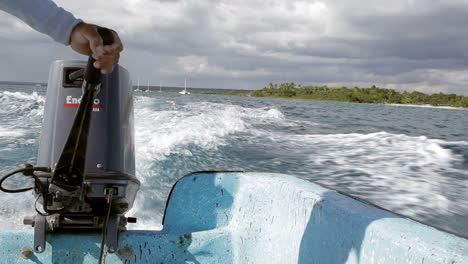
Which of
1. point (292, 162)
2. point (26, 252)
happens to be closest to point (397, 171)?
point (292, 162)

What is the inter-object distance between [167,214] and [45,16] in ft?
3.59

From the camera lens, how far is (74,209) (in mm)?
1373

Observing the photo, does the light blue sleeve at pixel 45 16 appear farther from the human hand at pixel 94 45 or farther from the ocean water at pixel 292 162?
the ocean water at pixel 292 162

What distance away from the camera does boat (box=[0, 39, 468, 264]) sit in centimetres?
116

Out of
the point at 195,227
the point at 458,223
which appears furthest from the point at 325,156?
the point at 195,227

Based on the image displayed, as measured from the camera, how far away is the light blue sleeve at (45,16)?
78cm

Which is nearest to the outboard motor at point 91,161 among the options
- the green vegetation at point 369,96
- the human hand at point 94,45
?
the human hand at point 94,45

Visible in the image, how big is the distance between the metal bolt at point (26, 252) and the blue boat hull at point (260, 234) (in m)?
0.01

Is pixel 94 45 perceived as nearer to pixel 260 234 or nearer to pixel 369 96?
pixel 260 234

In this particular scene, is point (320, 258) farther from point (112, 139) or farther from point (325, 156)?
point (325, 156)

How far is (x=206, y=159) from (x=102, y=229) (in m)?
3.03

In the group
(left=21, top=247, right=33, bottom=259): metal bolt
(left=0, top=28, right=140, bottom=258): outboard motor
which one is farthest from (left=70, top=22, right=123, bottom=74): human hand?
(left=21, top=247, right=33, bottom=259): metal bolt

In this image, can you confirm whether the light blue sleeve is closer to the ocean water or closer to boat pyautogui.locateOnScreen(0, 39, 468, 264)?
boat pyautogui.locateOnScreen(0, 39, 468, 264)

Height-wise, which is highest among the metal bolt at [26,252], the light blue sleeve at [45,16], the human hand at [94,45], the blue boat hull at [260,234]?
the light blue sleeve at [45,16]
